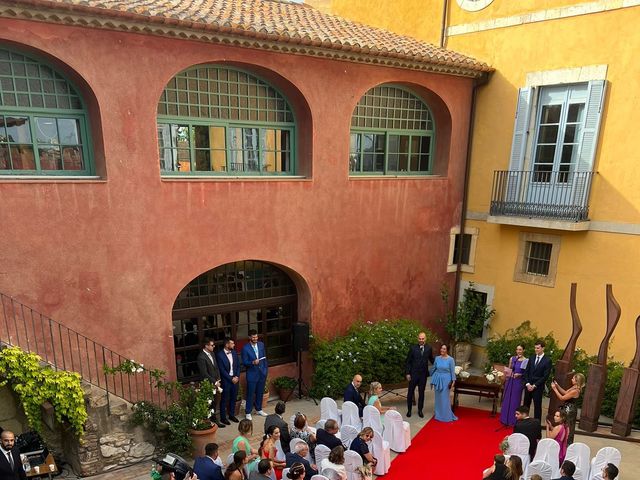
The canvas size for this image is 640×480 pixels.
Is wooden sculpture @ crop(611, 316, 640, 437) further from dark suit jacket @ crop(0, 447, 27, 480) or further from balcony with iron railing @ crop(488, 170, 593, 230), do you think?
dark suit jacket @ crop(0, 447, 27, 480)

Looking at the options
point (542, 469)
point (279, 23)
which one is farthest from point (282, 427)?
point (279, 23)

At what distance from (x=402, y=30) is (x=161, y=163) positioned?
8997mm

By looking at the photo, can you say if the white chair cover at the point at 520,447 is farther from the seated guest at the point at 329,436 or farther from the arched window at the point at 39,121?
the arched window at the point at 39,121

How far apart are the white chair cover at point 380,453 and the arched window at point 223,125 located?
5981 mm

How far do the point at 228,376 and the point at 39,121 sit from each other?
594 cm

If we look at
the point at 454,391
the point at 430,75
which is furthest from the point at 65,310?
the point at 430,75

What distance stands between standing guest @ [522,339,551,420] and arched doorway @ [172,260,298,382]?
5.40m

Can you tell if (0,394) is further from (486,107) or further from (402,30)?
(402,30)

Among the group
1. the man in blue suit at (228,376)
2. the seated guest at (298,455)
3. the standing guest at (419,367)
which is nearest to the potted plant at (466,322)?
the standing guest at (419,367)

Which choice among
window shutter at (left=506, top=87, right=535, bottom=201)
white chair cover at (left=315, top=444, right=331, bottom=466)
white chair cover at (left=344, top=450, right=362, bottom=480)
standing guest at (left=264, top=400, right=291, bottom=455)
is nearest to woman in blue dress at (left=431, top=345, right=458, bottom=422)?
white chair cover at (left=344, top=450, right=362, bottom=480)

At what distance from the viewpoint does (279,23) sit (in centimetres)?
987

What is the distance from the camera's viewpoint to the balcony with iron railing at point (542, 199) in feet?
35.5

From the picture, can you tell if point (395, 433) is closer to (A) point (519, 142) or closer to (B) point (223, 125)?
(B) point (223, 125)

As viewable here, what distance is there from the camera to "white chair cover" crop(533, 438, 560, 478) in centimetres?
718
